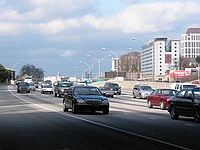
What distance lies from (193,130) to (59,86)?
121 ft

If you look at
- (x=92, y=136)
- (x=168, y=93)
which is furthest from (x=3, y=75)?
(x=92, y=136)

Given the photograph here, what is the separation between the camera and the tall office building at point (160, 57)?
13525 centimetres

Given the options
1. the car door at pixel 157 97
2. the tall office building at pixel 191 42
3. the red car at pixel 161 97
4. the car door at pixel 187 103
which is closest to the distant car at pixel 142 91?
the red car at pixel 161 97

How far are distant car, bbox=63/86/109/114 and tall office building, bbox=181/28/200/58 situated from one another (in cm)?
16229

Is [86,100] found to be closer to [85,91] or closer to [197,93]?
[85,91]

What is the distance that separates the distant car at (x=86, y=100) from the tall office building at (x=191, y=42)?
162 meters

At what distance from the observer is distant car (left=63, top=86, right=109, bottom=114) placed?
25.3 m

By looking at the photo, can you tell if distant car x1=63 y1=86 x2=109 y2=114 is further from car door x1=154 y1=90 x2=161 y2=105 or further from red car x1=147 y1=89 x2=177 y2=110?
car door x1=154 y1=90 x2=161 y2=105

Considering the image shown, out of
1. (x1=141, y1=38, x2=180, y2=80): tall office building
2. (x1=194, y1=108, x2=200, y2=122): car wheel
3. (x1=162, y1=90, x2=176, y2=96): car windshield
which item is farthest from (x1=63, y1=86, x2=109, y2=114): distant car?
(x1=141, y1=38, x2=180, y2=80): tall office building

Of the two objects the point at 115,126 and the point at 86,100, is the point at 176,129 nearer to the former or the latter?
the point at 115,126

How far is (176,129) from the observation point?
1728 cm

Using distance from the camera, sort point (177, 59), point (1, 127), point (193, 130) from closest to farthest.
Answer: point (193, 130) → point (1, 127) → point (177, 59)

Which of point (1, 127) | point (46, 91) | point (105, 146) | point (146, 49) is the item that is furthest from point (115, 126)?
point (146, 49)

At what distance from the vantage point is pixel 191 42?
18788 cm
